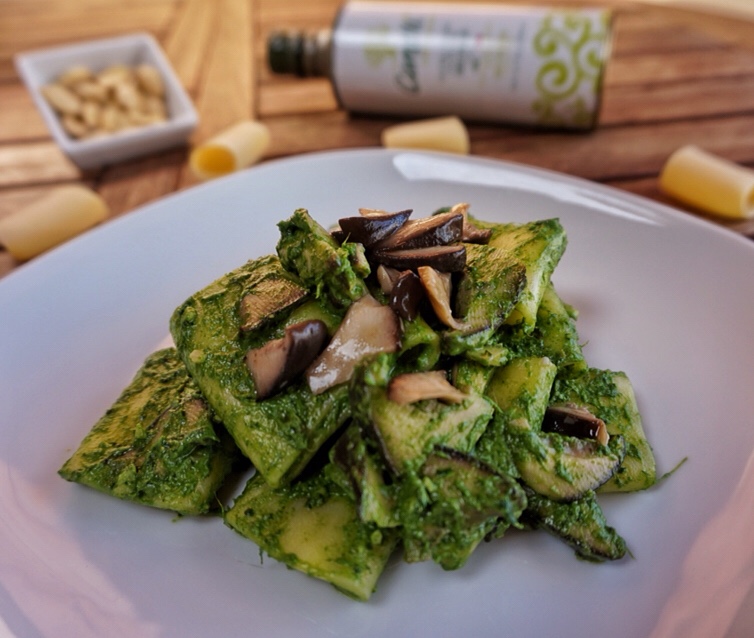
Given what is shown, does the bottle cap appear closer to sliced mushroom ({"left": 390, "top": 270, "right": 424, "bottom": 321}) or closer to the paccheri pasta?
the paccheri pasta

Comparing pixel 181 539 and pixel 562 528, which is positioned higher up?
pixel 562 528

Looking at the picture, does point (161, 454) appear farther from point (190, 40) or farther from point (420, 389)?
point (190, 40)

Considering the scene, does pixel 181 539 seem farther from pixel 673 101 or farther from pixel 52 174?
pixel 673 101

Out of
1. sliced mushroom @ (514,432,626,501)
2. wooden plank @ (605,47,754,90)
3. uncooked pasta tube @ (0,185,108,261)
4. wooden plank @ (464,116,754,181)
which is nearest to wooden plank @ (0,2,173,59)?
uncooked pasta tube @ (0,185,108,261)

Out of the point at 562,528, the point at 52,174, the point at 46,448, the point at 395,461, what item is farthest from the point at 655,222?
the point at 52,174

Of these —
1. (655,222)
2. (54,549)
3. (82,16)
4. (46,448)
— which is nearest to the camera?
(54,549)

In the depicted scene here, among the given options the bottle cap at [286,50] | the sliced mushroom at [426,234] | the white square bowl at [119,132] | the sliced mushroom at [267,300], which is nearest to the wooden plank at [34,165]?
the white square bowl at [119,132]

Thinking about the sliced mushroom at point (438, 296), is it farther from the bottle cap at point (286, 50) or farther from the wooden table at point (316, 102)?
the bottle cap at point (286, 50)
